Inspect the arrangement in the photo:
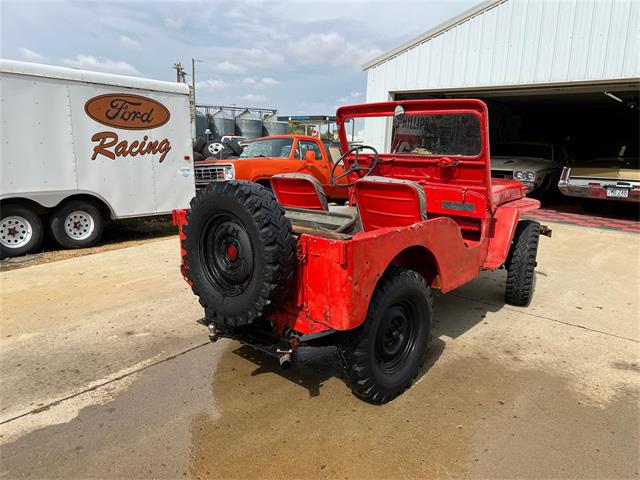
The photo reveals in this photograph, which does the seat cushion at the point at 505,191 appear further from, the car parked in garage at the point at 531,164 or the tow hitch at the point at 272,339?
the car parked in garage at the point at 531,164

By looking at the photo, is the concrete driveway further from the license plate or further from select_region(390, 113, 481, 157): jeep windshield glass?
the license plate

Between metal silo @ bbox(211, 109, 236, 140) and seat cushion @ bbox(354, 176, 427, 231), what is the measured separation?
1253 inches

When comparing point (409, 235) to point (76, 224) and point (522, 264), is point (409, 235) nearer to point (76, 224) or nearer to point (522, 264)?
point (522, 264)

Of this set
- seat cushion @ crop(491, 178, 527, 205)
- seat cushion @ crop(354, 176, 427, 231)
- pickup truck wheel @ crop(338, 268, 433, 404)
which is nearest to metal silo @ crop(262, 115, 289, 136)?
seat cushion @ crop(491, 178, 527, 205)

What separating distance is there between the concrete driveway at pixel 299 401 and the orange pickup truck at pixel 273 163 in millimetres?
4212

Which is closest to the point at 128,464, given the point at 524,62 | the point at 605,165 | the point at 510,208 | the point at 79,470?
the point at 79,470

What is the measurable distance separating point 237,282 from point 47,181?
5652mm

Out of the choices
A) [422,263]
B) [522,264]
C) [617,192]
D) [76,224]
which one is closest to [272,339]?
[422,263]

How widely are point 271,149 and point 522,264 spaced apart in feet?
19.6

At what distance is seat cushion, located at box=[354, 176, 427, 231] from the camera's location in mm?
3104

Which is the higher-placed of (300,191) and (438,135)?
(438,135)

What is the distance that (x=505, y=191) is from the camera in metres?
4.54

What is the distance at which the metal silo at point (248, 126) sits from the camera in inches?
1410

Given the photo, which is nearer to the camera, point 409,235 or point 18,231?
point 409,235
